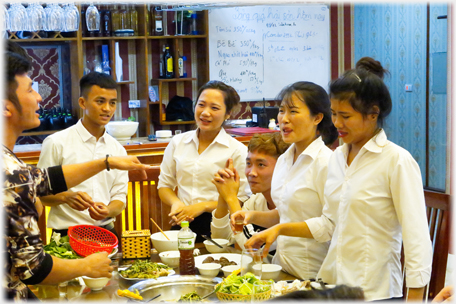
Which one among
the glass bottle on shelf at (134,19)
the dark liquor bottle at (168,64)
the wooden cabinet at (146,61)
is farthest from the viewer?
the dark liquor bottle at (168,64)

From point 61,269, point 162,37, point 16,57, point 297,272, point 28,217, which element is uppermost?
point 162,37

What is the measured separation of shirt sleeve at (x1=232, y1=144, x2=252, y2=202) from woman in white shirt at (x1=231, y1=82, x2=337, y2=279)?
0.45 m

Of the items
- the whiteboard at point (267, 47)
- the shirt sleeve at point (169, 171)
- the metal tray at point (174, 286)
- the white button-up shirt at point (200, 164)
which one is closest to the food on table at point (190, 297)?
the metal tray at point (174, 286)

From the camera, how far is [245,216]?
2244 mm

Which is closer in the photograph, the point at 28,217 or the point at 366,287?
the point at 28,217

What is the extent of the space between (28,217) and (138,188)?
6.40 ft

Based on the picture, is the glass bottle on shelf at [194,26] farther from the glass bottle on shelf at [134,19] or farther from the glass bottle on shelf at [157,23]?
the glass bottle on shelf at [134,19]

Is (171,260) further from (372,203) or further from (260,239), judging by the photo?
(372,203)

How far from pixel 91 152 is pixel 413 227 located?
5.61 ft

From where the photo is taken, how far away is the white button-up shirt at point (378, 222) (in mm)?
1815

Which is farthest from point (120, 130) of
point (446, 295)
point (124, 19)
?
point (446, 295)

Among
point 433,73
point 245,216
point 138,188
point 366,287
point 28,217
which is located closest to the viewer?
point 28,217

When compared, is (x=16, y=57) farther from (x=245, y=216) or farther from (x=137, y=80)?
(x=137, y=80)

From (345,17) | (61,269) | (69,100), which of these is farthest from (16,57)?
(345,17)
